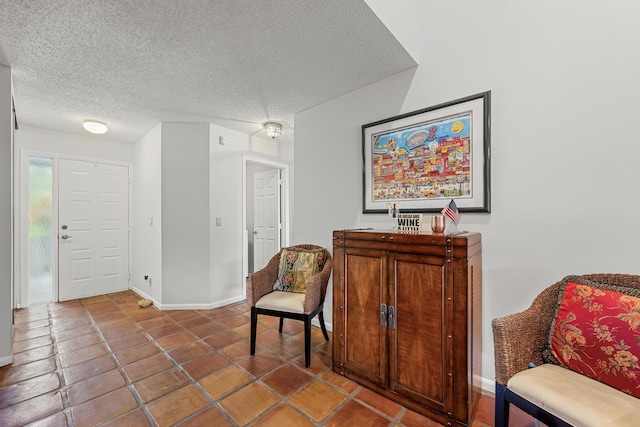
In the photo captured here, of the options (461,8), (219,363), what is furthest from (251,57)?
(219,363)

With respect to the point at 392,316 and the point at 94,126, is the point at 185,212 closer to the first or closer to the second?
the point at 94,126

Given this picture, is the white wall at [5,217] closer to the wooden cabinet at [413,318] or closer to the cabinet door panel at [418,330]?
the wooden cabinet at [413,318]

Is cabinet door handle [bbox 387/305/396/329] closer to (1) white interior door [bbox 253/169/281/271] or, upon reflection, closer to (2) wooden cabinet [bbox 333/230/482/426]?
(2) wooden cabinet [bbox 333/230/482/426]

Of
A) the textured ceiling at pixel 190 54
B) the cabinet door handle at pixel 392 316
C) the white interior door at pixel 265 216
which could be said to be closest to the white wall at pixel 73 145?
the textured ceiling at pixel 190 54

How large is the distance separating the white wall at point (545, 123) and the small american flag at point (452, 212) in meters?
0.15

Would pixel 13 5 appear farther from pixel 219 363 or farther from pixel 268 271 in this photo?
pixel 219 363

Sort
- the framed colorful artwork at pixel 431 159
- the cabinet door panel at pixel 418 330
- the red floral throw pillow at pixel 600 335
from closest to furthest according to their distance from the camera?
1. the red floral throw pillow at pixel 600 335
2. the cabinet door panel at pixel 418 330
3. the framed colorful artwork at pixel 431 159

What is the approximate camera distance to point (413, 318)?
1.67 metres

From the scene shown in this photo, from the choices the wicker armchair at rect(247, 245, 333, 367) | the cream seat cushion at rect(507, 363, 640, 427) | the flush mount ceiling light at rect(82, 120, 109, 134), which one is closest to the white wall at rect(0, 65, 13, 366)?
the flush mount ceiling light at rect(82, 120, 109, 134)

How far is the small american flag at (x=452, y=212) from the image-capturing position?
182 centimetres

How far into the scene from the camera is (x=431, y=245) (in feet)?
5.22

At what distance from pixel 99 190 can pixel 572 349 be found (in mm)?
5550

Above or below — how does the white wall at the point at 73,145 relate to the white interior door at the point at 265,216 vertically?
above

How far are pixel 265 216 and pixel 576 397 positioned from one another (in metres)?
4.29
